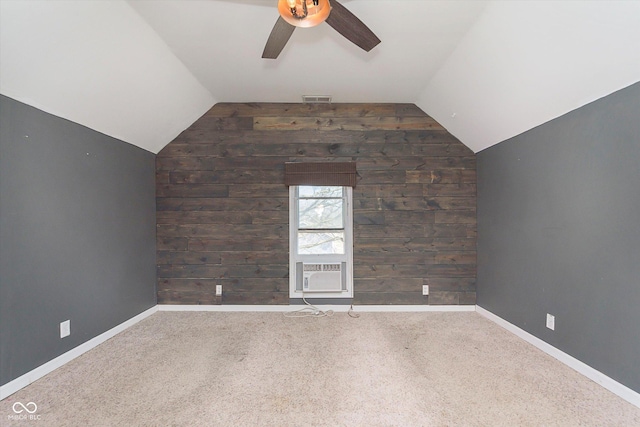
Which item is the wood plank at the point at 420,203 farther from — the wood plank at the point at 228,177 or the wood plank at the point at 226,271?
the wood plank at the point at 226,271

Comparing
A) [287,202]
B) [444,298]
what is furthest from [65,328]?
[444,298]

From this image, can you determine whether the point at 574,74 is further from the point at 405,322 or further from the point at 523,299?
the point at 405,322

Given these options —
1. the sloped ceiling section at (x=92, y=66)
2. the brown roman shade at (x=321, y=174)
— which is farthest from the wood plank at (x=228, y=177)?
the sloped ceiling section at (x=92, y=66)

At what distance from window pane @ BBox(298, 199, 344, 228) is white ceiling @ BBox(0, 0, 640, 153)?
4.34ft

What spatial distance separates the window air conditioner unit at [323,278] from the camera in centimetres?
358

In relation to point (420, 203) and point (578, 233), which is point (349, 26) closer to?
point (578, 233)

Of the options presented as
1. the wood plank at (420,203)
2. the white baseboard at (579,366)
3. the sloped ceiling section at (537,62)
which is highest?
the sloped ceiling section at (537,62)

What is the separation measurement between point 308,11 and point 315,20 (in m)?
0.07

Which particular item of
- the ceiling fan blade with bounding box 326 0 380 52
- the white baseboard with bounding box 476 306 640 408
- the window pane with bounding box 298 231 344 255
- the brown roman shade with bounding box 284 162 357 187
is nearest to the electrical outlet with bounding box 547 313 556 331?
the white baseboard with bounding box 476 306 640 408

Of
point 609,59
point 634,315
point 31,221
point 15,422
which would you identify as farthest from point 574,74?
point 15,422

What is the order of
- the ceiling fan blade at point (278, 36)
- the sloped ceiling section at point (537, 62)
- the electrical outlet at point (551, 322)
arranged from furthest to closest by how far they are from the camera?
the electrical outlet at point (551, 322)
the ceiling fan blade at point (278, 36)
the sloped ceiling section at point (537, 62)

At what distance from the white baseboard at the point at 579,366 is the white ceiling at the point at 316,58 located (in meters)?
1.95

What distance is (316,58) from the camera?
265cm

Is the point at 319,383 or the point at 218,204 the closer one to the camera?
the point at 319,383
